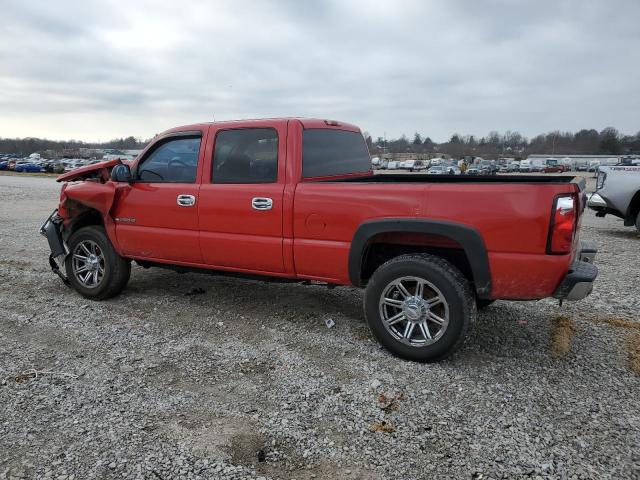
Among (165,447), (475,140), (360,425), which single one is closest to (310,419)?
(360,425)

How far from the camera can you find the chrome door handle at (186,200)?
4.79 m

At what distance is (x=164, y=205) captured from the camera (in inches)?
196

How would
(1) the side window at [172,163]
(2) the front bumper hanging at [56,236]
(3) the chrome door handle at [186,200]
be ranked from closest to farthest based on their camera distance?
(3) the chrome door handle at [186,200] → (1) the side window at [172,163] → (2) the front bumper hanging at [56,236]

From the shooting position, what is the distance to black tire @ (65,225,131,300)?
542cm

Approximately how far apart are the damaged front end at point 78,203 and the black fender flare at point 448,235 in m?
2.89

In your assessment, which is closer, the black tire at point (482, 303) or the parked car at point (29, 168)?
the black tire at point (482, 303)

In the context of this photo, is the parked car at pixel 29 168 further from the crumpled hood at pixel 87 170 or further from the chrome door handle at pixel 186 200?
the chrome door handle at pixel 186 200

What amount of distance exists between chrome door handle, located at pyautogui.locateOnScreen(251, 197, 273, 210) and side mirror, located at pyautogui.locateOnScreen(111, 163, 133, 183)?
1.61 meters

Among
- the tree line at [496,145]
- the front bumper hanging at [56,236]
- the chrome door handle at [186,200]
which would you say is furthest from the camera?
the tree line at [496,145]

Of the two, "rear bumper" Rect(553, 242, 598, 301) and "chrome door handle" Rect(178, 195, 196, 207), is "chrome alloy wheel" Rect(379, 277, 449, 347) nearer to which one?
"rear bumper" Rect(553, 242, 598, 301)

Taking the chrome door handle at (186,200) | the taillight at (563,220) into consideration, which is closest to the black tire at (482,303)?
the taillight at (563,220)

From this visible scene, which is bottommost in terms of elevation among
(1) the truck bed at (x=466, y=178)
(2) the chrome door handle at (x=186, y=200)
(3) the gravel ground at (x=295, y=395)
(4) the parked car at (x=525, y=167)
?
(4) the parked car at (x=525, y=167)

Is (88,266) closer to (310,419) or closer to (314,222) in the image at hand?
(314,222)

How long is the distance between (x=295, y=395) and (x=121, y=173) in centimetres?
308
